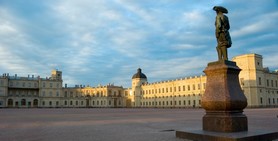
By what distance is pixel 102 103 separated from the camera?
105 m

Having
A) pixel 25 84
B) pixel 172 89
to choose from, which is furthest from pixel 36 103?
pixel 172 89

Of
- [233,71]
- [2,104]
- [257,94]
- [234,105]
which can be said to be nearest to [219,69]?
[233,71]

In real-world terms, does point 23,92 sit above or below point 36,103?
above

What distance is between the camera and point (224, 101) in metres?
7.75

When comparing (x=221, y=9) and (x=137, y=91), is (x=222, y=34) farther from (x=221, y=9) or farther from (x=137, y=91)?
(x=137, y=91)

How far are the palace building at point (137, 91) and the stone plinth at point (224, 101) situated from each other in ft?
179

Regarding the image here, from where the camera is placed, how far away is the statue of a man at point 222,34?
872cm

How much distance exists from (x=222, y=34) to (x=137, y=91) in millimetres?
89662

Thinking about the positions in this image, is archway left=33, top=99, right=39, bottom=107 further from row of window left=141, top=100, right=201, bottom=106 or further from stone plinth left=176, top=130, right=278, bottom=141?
stone plinth left=176, top=130, right=278, bottom=141

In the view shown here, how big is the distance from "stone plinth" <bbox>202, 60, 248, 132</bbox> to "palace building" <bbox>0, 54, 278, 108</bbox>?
54.6 meters

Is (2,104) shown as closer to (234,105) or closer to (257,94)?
(257,94)

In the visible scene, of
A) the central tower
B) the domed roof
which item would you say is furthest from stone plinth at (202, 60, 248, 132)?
the domed roof

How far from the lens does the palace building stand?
5959 centimetres

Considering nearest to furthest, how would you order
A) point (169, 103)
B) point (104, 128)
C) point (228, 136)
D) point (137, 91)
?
1. point (228, 136)
2. point (104, 128)
3. point (169, 103)
4. point (137, 91)
